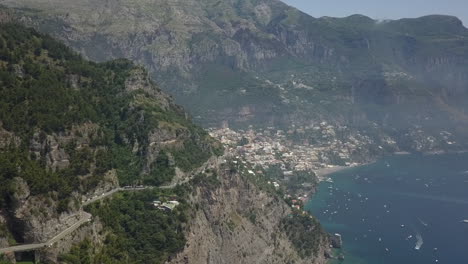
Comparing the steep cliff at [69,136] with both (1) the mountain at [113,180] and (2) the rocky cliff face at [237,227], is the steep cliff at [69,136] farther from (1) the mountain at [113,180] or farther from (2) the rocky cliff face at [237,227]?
(2) the rocky cliff face at [237,227]

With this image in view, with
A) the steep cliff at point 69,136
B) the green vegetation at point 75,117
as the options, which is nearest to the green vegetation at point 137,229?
the steep cliff at point 69,136

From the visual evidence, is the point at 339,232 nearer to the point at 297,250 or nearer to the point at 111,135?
the point at 297,250

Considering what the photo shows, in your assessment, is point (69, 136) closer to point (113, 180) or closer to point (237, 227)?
point (113, 180)

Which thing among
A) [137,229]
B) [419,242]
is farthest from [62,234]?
[419,242]

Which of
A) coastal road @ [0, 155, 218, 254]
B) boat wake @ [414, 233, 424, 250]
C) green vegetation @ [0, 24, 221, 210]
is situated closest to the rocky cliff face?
coastal road @ [0, 155, 218, 254]

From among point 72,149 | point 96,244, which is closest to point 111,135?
point 72,149

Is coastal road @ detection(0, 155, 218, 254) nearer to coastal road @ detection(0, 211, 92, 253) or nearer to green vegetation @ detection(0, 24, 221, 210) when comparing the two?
coastal road @ detection(0, 211, 92, 253)
